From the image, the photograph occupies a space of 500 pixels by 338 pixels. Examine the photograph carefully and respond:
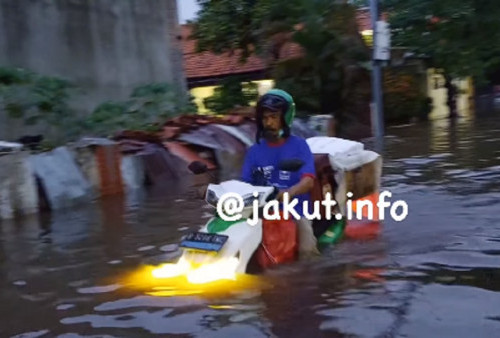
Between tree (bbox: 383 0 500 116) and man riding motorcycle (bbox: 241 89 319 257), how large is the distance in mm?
20299

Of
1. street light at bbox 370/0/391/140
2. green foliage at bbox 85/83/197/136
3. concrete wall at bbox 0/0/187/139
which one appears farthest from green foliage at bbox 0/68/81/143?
street light at bbox 370/0/391/140

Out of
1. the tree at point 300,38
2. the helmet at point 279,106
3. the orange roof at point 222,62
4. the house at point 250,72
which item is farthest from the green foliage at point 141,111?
the house at point 250,72

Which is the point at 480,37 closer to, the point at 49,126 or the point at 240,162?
the point at 240,162

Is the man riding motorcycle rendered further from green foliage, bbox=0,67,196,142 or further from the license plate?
green foliage, bbox=0,67,196,142

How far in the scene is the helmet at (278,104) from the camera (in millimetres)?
5852

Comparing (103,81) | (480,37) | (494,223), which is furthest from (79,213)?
(480,37)

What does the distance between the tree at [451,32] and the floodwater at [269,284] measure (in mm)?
16461

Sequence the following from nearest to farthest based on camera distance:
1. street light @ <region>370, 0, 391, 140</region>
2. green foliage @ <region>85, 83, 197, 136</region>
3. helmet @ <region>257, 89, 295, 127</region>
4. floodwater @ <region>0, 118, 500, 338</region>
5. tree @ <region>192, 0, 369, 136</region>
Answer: floodwater @ <region>0, 118, 500, 338</region>, helmet @ <region>257, 89, 295, 127</region>, green foliage @ <region>85, 83, 197, 136</region>, street light @ <region>370, 0, 391, 140</region>, tree @ <region>192, 0, 369, 136</region>

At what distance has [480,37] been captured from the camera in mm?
26031

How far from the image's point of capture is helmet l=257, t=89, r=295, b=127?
585 centimetres

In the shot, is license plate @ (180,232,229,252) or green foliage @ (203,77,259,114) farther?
green foliage @ (203,77,259,114)

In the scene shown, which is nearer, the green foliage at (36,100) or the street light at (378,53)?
the green foliage at (36,100)

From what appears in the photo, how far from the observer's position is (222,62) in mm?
32031

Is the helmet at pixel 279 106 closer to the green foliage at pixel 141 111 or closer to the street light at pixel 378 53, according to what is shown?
the green foliage at pixel 141 111
